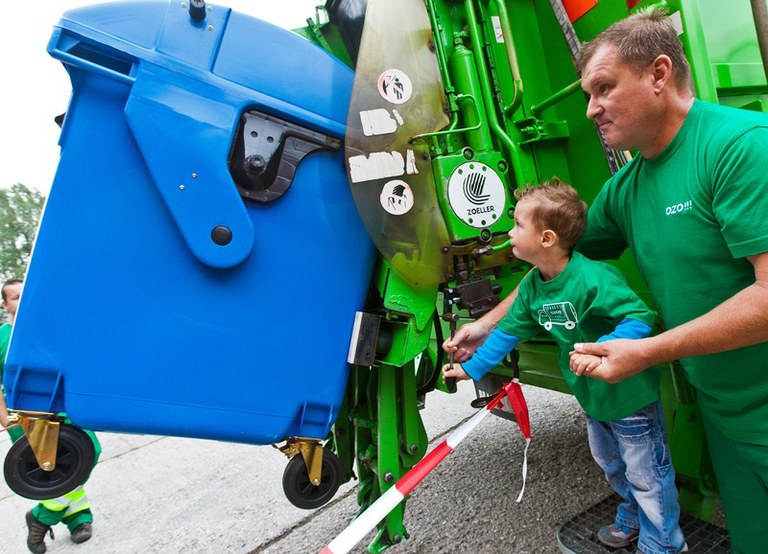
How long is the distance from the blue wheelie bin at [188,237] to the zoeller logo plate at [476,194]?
0.37 meters

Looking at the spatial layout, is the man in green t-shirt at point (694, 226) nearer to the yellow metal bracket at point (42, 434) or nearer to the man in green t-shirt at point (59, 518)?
the yellow metal bracket at point (42, 434)

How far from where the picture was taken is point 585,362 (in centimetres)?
129

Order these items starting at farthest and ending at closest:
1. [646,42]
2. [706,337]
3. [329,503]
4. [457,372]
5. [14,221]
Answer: [14,221], [329,503], [457,372], [646,42], [706,337]

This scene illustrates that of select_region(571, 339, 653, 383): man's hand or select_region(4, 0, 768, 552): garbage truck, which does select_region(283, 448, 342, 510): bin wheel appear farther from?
select_region(571, 339, 653, 383): man's hand

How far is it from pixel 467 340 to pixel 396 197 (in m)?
0.58

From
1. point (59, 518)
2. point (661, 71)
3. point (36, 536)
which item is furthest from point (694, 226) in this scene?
point (36, 536)

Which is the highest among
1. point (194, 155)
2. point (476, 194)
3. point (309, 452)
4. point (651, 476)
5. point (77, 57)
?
point (77, 57)

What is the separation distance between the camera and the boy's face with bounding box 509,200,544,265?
1.55 m

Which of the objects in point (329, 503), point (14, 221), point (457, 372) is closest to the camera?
point (457, 372)

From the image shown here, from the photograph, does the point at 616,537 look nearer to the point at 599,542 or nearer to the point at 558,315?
the point at 599,542

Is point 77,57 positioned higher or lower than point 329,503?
higher

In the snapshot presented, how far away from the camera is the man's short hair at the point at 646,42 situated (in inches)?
50.3

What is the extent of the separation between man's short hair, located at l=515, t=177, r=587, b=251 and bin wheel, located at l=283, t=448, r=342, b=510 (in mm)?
1074

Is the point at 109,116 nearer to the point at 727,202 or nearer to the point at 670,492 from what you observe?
the point at 727,202
